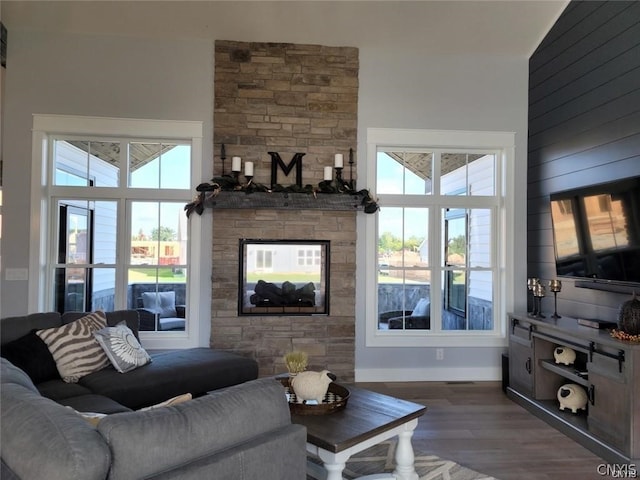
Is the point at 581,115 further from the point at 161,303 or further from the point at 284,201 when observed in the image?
the point at 161,303

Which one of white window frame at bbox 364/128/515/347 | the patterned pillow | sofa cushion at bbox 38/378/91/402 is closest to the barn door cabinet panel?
white window frame at bbox 364/128/515/347

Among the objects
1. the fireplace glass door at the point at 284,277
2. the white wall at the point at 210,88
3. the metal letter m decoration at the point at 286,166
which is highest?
the white wall at the point at 210,88

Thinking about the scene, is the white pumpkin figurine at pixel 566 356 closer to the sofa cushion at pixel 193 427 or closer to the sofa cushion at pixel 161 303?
the sofa cushion at pixel 193 427

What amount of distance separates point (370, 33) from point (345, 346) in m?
3.11

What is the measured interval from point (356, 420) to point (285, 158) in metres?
2.85

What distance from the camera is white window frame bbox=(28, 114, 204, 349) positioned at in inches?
164

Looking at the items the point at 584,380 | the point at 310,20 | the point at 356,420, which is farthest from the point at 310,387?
→ the point at 310,20

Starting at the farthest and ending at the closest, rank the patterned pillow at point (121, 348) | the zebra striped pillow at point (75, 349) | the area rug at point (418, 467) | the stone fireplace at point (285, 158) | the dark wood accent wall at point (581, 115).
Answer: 1. the stone fireplace at point (285, 158)
2. the dark wood accent wall at point (581, 115)
3. the patterned pillow at point (121, 348)
4. the zebra striped pillow at point (75, 349)
5. the area rug at point (418, 467)

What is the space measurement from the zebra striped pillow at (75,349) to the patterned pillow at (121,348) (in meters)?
0.06

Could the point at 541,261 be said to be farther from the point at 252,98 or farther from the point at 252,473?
the point at 252,473

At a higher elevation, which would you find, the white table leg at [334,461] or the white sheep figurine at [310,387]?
the white sheep figurine at [310,387]

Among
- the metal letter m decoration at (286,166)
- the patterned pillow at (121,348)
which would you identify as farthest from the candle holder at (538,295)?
the patterned pillow at (121,348)

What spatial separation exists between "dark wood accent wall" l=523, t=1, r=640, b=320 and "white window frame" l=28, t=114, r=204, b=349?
338cm

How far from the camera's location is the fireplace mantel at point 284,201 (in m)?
4.14
